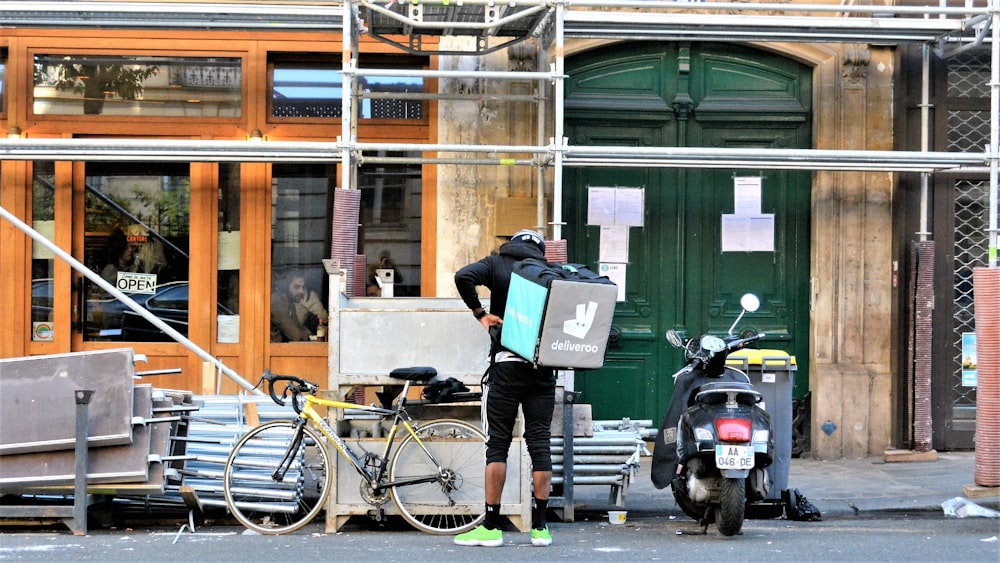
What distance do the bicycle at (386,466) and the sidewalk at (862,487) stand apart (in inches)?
42.2

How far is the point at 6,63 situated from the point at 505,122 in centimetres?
448

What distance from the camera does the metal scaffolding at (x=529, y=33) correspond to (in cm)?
880

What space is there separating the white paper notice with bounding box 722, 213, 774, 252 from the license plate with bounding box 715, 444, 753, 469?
13.1ft

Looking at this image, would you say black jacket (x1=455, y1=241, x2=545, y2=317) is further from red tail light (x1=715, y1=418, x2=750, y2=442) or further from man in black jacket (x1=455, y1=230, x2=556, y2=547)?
red tail light (x1=715, y1=418, x2=750, y2=442)

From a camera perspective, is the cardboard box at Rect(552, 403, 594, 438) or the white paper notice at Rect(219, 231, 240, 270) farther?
the white paper notice at Rect(219, 231, 240, 270)

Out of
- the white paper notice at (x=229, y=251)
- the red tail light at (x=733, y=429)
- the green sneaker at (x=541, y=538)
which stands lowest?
the green sneaker at (x=541, y=538)

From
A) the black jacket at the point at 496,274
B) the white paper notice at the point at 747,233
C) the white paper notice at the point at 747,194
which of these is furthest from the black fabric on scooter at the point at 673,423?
the white paper notice at the point at 747,194

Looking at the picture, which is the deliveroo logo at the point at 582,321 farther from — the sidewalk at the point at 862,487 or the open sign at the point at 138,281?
the open sign at the point at 138,281

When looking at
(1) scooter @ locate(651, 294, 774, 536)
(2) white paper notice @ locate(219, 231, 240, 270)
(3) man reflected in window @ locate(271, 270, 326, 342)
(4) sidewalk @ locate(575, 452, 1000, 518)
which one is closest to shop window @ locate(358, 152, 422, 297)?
(3) man reflected in window @ locate(271, 270, 326, 342)

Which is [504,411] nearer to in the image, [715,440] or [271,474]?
[715,440]

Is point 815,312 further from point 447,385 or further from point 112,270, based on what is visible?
point 112,270

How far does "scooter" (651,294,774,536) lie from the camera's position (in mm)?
7016

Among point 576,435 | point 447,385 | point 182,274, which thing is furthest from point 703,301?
point 182,274

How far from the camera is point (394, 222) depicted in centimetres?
1053
